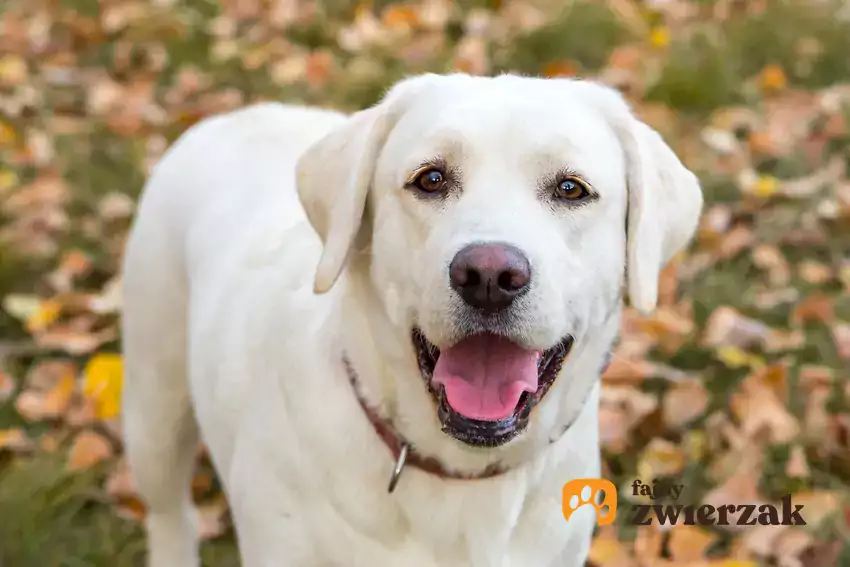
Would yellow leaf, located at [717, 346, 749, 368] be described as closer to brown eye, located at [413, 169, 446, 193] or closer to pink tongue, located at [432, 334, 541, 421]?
pink tongue, located at [432, 334, 541, 421]

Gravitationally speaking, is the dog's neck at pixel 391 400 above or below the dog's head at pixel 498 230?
below

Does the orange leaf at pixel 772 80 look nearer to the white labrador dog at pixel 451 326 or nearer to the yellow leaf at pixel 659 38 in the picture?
the yellow leaf at pixel 659 38

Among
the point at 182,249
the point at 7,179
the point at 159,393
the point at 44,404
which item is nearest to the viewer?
the point at 182,249

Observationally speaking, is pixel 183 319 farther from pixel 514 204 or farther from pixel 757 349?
pixel 757 349

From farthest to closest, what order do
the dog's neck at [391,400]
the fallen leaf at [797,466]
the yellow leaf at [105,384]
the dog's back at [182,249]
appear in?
the yellow leaf at [105,384] < the fallen leaf at [797,466] < the dog's back at [182,249] < the dog's neck at [391,400]

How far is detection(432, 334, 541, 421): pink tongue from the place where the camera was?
75.6 inches

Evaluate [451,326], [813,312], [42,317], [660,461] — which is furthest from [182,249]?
[813,312]

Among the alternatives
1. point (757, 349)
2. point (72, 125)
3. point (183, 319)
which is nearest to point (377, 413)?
point (183, 319)

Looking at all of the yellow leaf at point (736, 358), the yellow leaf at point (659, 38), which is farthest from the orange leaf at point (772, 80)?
the yellow leaf at point (736, 358)

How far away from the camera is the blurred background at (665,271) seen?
10.7ft

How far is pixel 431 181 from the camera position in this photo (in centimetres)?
197

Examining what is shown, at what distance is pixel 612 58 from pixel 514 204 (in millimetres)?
4641

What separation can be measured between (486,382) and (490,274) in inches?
11.5

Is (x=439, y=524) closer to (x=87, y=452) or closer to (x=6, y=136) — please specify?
(x=87, y=452)
